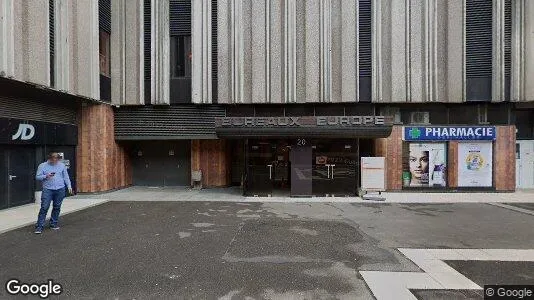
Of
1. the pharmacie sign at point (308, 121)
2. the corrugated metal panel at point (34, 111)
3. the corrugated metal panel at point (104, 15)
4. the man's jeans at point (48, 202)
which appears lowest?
the man's jeans at point (48, 202)

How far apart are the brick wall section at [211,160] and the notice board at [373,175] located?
7734mm

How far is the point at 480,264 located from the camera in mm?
5070

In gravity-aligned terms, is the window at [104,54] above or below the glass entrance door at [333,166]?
above

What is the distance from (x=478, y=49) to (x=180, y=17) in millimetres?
15200

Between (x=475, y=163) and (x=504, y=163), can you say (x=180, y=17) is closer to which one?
(x=475, y=163)

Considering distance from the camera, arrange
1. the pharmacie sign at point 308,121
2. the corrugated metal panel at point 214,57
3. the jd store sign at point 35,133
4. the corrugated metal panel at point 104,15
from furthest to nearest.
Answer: the corrugated metal panel at point 214,57, the corrugated metal panel at point 104,15, the pharmacie sign at point 308,121, the jd store sign at point 35,133

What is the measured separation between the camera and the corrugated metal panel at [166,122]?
1459cm

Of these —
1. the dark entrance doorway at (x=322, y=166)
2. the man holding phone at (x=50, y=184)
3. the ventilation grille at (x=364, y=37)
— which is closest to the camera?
the man holding phone at (x=50, y=184)

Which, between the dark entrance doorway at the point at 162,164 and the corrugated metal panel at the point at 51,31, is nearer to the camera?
the corrugated metal panel at the point at 51,31

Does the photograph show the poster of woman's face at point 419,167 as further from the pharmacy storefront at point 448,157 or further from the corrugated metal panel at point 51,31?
the corrugated metal panel at point 51,31

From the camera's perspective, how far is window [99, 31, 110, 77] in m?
13.7

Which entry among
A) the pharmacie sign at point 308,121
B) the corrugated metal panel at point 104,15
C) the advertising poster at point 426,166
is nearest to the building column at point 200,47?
the pharmacie sign at point 308,121

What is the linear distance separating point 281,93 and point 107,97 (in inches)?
351

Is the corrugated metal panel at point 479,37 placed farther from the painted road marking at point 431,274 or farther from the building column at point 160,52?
the building column at point 160,52
